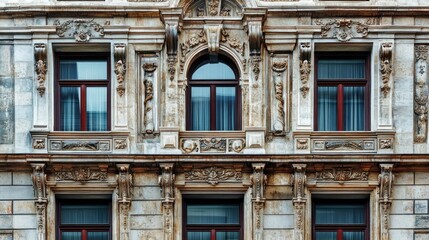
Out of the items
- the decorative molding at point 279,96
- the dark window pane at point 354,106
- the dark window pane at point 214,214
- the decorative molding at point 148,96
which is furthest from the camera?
the dark window pane at point 354,106

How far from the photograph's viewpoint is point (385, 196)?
27.9 meters

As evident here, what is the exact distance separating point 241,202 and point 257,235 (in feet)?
3.62

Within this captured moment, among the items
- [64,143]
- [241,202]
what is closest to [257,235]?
[241,202]

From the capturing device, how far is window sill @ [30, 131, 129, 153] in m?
28.2

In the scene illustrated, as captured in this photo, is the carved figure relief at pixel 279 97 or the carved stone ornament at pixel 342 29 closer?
the carved figure relief at pixel 279 97

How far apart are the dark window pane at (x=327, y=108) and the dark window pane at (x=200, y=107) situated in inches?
113

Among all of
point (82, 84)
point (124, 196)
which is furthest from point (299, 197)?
point (82, 84)

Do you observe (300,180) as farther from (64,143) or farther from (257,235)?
(64,143)

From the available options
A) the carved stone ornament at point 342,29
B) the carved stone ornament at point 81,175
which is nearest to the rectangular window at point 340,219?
the carved stone ornament at point 342,29

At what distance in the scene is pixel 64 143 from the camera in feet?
92.8

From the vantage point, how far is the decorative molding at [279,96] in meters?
28.3

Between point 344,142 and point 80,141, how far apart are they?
6.71m

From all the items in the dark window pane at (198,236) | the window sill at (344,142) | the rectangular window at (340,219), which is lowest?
the dark window pane at (198,236)

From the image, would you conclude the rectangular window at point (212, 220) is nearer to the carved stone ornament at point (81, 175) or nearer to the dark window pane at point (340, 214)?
the dark window pane at point (340, 214)
